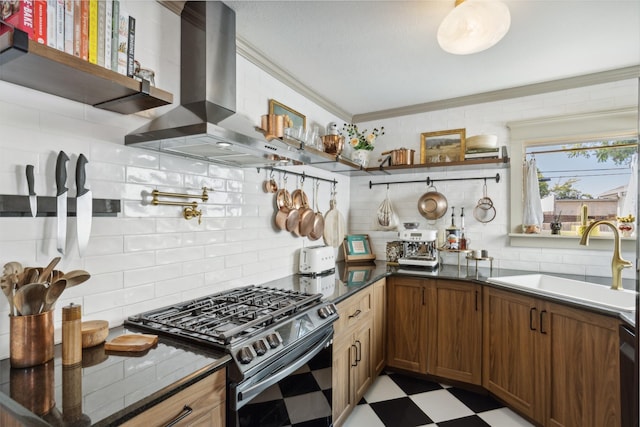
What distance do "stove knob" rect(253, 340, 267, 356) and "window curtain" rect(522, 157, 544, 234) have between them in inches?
101

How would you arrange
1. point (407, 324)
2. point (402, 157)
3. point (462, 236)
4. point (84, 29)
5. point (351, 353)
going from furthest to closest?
point (402, 157) < point (462, 236) < point (407, 324) < point (351, 353) < point (84, 29)

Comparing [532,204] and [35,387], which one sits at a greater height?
[532,204]

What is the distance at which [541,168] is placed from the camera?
2844 millimetres

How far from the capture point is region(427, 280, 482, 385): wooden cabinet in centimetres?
244

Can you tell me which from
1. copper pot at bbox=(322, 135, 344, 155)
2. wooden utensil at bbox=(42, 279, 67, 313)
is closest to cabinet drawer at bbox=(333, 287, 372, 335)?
copper pot at bbox=(322, 135, 344, 155)

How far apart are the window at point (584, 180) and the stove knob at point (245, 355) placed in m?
2.77

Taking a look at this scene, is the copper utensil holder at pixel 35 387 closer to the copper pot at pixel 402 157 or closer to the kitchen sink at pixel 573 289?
the kitchen sink at pixel 573 289

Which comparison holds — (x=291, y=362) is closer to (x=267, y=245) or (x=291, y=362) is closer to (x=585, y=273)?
(x=267, y=245)

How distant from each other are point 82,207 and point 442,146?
2.97 metres

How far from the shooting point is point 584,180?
2678 millimetres

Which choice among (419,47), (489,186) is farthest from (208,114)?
(489,186)

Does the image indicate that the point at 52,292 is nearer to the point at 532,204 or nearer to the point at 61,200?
the point at 61,200

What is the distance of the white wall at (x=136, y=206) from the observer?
1.15m

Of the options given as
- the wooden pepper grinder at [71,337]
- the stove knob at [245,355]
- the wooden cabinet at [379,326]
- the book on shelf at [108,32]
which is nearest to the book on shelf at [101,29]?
the book on shelf at [108,32]
